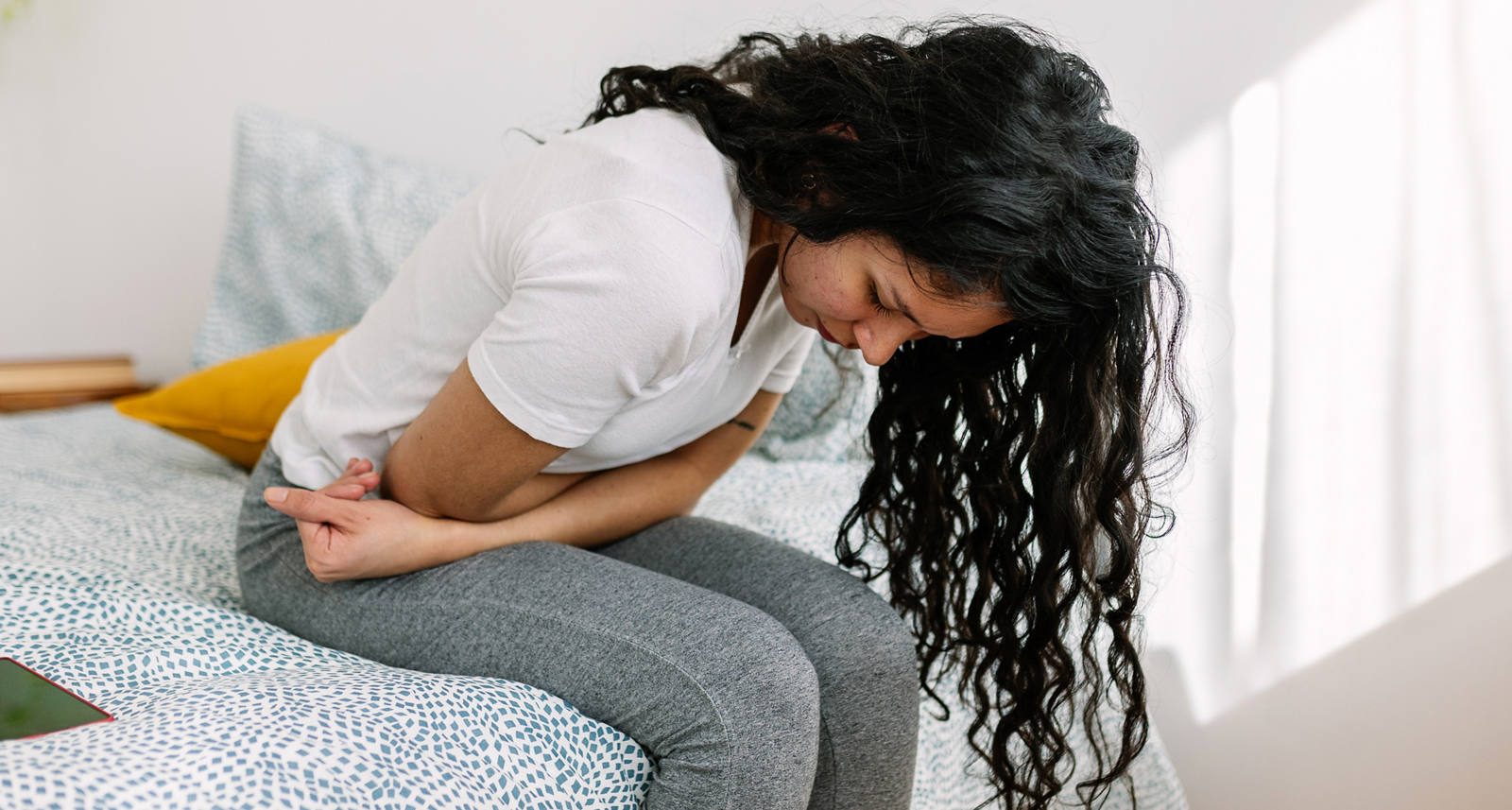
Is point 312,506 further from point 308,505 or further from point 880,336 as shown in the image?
point 880,336

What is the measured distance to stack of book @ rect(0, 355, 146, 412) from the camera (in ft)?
6.32

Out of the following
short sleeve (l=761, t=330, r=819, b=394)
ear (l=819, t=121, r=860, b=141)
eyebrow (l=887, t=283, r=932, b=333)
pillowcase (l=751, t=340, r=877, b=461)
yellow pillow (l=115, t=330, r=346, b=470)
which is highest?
ear (l=819, t=121, r=860, b=141)

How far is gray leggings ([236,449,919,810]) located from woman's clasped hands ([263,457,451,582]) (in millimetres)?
25

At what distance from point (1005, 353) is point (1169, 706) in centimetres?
78

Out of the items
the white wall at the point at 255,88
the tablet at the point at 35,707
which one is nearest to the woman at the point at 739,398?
the tablet at the point at 35,707

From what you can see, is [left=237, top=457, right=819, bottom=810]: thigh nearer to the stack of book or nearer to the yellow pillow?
the yellow pillow

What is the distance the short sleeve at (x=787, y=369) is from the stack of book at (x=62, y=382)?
5.08 feet

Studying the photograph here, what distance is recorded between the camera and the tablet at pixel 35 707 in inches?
25.8

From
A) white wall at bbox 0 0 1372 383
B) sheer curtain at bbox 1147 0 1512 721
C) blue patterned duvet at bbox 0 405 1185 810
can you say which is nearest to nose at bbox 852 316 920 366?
blue patterned duvet at bbox 0 405 1185 810

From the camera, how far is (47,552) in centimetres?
102

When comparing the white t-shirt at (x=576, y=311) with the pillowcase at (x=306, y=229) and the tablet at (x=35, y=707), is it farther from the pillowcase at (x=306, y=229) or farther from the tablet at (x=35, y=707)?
the pillowcase at (x=306, y=229)

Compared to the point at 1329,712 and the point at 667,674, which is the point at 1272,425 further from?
the point at 667,674

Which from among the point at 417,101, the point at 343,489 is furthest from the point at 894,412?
the point at 417,101

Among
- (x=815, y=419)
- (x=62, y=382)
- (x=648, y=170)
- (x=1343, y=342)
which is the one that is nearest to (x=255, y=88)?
(x=62, y=382)
